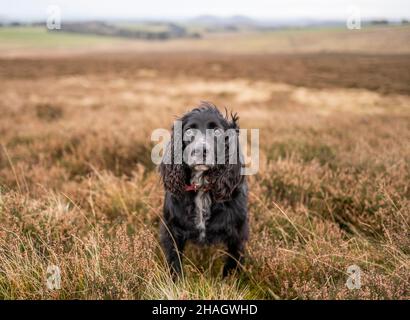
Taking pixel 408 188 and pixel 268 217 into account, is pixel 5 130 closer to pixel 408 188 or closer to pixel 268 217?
pixel 268 217

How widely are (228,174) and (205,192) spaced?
0.29m

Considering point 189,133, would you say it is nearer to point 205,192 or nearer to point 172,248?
point 205,192

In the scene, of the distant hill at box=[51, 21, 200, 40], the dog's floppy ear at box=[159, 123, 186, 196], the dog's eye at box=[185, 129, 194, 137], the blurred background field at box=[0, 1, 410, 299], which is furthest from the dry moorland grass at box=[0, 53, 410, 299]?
the distant hill at box=[51, 21, 200, 40]

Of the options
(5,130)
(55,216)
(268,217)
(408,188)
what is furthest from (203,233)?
(5,130)

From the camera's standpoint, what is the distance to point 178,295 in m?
2.70

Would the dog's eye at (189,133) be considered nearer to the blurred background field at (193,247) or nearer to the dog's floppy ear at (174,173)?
the dog's floppy ear at (174,173)

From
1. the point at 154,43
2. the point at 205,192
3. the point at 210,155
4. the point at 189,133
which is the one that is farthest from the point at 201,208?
the point at 154,43

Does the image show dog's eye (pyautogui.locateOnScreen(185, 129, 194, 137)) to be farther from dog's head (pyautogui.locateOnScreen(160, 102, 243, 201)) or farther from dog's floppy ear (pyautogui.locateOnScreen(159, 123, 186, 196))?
dog's floppy ear (pyautogui.locateOnScreen(159, 123, 186, 196))

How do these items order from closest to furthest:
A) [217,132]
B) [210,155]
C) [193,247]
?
1. [210,155]
2. [217,132]
3. [193,247]

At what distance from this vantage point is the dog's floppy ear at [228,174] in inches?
132

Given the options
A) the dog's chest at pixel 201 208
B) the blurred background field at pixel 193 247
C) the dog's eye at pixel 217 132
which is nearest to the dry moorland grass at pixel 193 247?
the blurred background field at pixel 193 247

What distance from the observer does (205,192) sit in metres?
3.49

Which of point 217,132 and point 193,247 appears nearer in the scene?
point 217,132

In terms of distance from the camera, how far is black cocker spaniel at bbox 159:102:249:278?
334 cm
